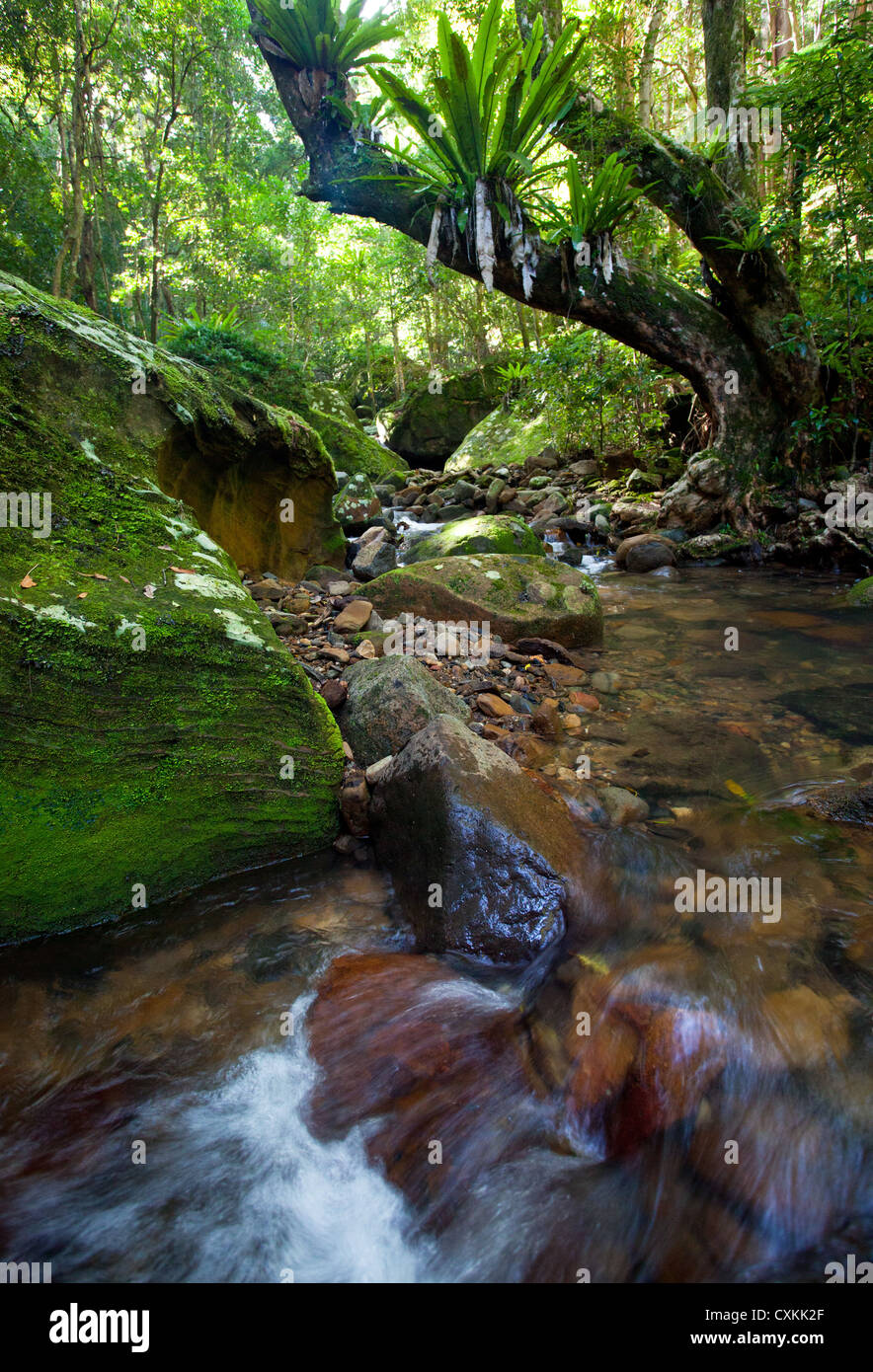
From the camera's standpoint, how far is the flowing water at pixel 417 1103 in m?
1.63

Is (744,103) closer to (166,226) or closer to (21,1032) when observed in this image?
(21,1032)

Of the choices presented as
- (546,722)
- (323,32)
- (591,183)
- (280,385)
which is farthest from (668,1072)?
(280,385)

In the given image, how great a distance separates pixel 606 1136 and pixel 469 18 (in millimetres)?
12908

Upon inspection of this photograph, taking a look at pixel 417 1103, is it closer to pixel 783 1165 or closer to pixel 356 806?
pixel 783 1165

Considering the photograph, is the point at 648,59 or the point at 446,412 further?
the point at 446,412

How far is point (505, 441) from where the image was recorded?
46.1 feet

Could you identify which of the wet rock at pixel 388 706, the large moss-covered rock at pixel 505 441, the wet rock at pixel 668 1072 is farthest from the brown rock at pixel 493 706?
the large moss-covered rock at pixel 505 441

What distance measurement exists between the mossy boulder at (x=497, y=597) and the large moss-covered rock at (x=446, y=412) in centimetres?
1265

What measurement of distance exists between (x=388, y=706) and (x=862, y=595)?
4.92 metres

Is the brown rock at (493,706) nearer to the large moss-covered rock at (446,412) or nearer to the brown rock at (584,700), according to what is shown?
the brown rock at (584,700)

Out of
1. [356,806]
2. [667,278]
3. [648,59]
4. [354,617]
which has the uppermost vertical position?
[648,59]

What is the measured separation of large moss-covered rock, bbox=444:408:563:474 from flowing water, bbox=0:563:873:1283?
11730 mm

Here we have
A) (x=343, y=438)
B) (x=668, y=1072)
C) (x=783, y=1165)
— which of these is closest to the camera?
(x=783, y=1165)
